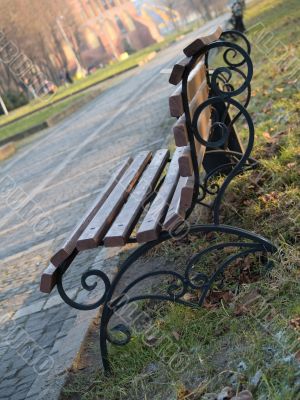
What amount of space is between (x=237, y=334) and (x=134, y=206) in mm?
1043

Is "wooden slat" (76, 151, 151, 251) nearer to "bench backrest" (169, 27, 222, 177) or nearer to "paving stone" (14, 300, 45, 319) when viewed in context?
"bench backrest" (169, 27, 222, 177)

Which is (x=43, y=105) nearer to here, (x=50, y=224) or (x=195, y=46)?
(x=50, y=224)

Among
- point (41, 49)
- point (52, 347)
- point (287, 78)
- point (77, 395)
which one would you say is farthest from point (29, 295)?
point (41, 49)

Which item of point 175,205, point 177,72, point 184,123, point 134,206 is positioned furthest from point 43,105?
point 177,72

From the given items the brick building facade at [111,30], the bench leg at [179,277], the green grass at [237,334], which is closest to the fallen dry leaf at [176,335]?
the green grass at [237,334]

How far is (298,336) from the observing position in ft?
8.56

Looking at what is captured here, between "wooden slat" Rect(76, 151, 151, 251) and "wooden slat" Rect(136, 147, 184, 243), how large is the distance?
24 centimetres

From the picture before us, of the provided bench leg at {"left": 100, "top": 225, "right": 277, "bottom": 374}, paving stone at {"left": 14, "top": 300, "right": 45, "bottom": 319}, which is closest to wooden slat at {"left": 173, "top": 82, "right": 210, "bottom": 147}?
bench leg at {"left": 100, "top": 225, "right": 277, "bottom": 374}

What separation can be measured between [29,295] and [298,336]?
307cm

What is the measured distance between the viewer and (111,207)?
3.75m

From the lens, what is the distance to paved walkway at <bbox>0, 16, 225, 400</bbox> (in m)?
3.89

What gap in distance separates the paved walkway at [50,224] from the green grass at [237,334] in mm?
393

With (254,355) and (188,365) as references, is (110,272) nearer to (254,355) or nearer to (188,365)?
(188,365)

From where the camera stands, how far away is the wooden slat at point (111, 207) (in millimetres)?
3279
